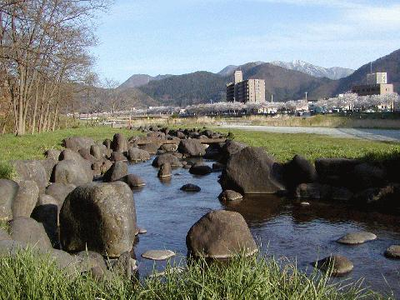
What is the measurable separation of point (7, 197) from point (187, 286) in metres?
8.22

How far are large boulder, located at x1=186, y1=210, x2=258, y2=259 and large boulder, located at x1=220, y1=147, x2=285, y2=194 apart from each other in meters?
7.22

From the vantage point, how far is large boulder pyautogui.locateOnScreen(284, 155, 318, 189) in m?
19.0

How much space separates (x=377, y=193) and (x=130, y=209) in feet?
27.7

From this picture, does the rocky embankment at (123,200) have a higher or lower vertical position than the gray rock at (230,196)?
higher

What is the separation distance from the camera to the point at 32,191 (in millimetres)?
13102

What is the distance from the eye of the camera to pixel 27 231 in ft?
34.7

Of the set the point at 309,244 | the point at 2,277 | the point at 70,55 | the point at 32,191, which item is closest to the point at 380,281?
the point at 309,244

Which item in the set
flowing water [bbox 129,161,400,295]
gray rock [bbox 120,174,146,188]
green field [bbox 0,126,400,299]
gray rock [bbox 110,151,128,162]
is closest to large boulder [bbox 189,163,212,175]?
gray rock [bbox 120,174,146,188]

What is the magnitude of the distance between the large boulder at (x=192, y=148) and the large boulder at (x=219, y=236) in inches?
898

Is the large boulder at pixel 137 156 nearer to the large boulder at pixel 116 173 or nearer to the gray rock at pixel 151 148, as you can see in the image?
the gray rock at pixel 151 148

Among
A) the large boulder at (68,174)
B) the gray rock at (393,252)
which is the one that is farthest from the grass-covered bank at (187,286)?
the large boulder at (68,174)

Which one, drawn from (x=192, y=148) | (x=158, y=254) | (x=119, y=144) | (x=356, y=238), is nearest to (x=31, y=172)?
(x=158, y=254)

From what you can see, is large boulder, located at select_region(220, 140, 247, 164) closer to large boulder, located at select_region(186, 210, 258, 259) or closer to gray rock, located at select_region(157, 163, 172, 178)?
gray rock, located at select_region(157, 163, 172, 178)

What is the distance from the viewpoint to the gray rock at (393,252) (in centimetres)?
1117
